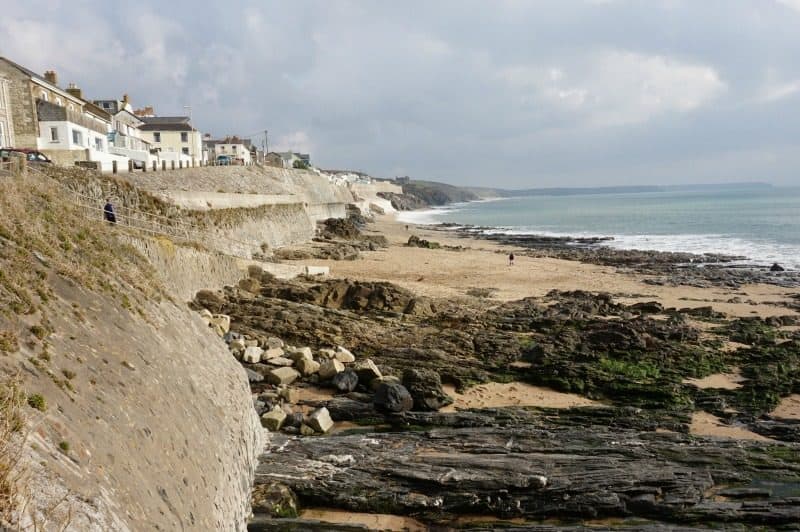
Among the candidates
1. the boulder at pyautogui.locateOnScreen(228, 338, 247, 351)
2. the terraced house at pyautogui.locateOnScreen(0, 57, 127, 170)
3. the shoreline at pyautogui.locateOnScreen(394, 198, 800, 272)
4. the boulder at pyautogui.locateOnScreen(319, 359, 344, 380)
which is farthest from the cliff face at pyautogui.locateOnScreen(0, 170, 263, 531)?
the shoreline at pyautogui.locateOnScreen(394, 198, 800, 272)

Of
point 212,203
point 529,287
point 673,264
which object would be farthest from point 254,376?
point 673,264

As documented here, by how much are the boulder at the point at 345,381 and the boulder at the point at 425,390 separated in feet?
4.25

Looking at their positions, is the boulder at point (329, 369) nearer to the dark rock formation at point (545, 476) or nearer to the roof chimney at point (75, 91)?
the dark rock formation at point (545, 476)

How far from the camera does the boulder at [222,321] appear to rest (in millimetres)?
15807

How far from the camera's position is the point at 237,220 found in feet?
104

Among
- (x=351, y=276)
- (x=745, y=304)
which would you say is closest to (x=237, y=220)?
(x=351, y=276)

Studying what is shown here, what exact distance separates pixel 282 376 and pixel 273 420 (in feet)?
8.22

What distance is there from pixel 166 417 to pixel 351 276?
2259cm

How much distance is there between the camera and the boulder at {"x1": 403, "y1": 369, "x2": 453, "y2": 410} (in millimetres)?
12547

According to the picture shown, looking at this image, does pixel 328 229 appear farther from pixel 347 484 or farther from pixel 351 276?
pixel 347 484

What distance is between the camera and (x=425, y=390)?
12.9 m

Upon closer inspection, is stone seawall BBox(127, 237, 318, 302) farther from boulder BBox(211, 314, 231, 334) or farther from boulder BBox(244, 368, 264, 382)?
boulder BBox(244, 368, 264, 382)

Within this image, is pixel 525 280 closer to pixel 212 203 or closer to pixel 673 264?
pixel 673 264

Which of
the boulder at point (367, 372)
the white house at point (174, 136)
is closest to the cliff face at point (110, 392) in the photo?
the boulder at point (367, 372)
